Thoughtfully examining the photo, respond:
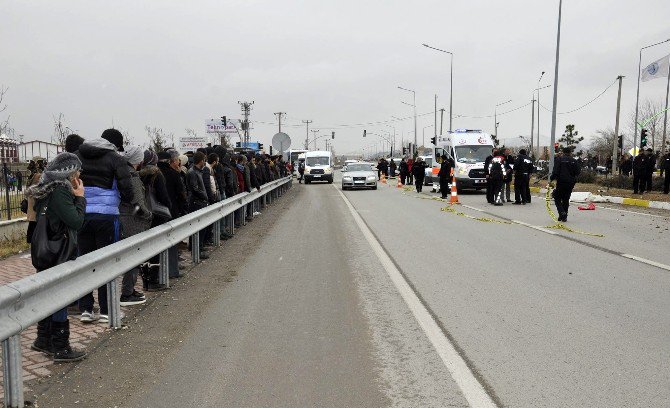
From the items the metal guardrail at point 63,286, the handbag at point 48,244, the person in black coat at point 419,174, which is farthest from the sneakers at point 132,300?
the person in black coat at point 419,174

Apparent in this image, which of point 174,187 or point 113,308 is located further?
point 174,187

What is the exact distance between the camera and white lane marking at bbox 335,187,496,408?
4.07m

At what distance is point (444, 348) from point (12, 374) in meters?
3.12

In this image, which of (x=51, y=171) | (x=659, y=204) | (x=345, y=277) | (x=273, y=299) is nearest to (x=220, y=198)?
(x=345, y=277)

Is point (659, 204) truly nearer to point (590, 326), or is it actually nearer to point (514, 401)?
point (590, 326)

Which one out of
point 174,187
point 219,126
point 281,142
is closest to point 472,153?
point 281,142

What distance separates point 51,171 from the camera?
4.77 m

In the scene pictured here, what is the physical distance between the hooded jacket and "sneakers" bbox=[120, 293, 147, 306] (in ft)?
4.14

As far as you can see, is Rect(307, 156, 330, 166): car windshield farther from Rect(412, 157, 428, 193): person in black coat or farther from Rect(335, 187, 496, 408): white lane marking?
Rect(335, 187, 496, 408): white lane marking

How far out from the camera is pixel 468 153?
2800 centimetres

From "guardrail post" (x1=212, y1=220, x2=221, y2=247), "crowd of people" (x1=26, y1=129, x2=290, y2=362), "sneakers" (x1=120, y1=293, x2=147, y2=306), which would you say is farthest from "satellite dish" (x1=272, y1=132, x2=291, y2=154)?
"sneakers" (x1=120, y1=293, x2=147, y2=306)

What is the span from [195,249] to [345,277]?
266cm

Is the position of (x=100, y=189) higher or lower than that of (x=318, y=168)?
higher

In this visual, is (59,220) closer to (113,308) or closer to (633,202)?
(113,308)
